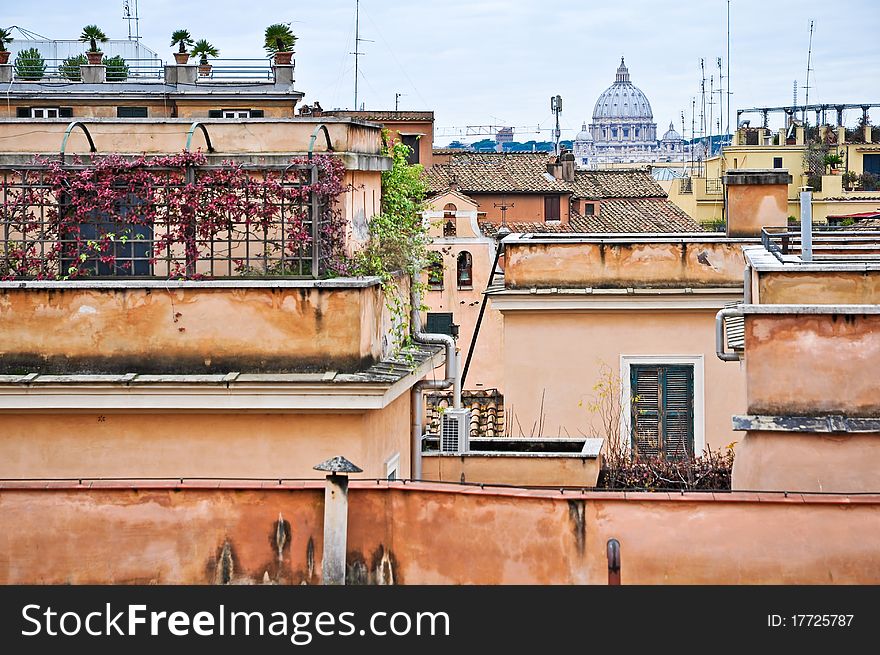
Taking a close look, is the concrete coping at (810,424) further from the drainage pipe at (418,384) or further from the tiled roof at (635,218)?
the tiled roof at (635,218)

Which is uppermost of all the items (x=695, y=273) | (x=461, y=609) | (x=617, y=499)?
(x=695, y=273)

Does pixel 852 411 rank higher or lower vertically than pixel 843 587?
higher

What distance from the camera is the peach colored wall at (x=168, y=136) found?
13695 mm

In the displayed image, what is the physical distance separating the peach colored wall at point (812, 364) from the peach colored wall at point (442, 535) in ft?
6.16

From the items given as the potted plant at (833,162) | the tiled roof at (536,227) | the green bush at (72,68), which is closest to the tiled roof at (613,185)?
the tiled roof at (536,227)

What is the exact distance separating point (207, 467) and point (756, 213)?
10845mm

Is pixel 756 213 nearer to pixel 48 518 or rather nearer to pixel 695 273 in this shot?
pixel 695 273

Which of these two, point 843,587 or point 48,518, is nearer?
point 843,587

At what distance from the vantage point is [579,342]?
64.0 feet

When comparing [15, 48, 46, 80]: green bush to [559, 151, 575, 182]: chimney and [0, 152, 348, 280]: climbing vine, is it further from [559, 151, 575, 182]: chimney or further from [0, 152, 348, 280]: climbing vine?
[0, 152, 348, 280]: climbing vine

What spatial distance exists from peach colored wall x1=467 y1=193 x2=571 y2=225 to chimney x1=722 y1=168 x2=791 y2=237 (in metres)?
36.9

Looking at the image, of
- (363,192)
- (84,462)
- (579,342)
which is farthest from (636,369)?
(84,462)

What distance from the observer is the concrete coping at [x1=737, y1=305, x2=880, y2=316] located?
11688 mm

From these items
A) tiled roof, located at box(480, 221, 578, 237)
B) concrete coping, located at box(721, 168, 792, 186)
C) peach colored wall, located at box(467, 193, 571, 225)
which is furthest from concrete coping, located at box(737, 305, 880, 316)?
peach colored wall, located at box(467, 193, 571, 225)
